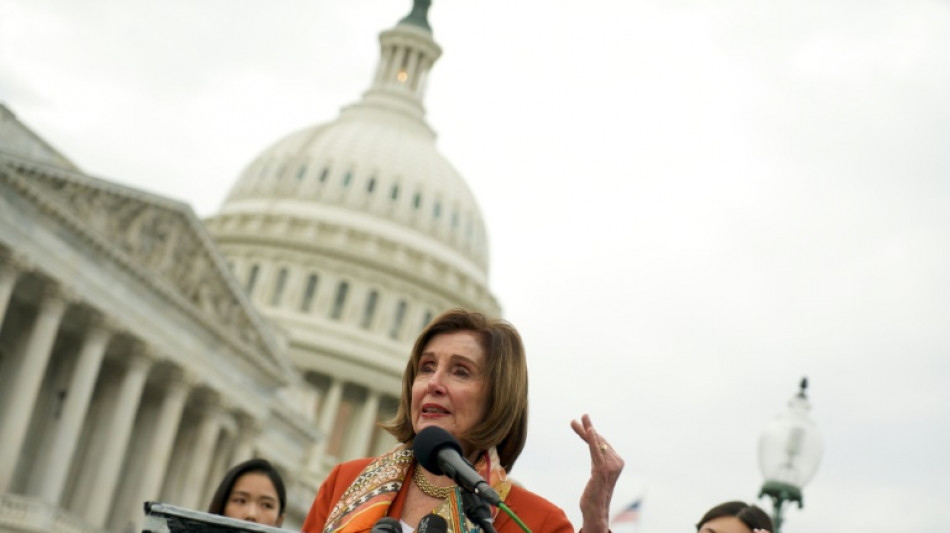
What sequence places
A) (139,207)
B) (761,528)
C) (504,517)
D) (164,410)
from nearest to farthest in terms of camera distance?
1. (504,517)
2. (761,528)
3. (139,207)
4. (164,410)

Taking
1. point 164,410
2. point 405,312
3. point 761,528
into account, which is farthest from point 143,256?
point 405,312

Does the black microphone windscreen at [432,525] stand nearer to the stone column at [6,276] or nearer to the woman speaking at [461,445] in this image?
the woman speaking at [461,445]

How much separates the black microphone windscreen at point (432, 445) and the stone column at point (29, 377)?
45.0 metres

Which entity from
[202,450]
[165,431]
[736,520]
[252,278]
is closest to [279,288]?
[252,278]

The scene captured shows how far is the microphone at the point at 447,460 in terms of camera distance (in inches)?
186

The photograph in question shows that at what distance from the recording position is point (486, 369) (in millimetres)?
5656

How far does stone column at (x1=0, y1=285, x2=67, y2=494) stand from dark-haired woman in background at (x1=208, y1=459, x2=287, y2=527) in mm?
40246

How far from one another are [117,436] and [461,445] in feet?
167

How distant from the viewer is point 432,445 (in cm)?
495

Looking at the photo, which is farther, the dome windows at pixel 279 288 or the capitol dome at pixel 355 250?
the dome windows at pixel 279 288

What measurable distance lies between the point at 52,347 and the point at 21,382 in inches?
199

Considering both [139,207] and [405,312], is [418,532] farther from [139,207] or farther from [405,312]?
[405,312]

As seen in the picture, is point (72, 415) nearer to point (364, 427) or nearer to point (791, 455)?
point (791, 455)

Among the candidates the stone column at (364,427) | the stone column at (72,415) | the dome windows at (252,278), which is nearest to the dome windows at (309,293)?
the dome windows at (252,278)
